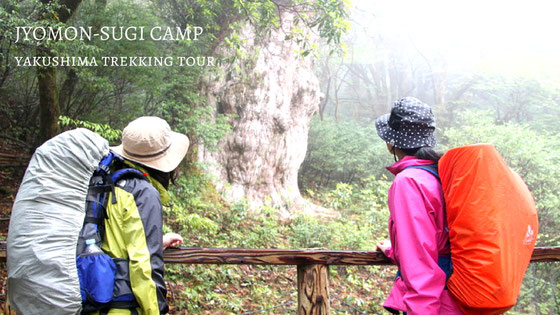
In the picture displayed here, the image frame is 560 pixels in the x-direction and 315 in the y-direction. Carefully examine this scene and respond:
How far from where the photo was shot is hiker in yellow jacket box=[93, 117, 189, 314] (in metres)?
1.46

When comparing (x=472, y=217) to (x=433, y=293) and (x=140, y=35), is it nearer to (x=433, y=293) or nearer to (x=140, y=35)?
(x=433, y=293)

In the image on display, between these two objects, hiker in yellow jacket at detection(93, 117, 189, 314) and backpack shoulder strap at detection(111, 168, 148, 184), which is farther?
backpack shoulder strap at detection(111, 168, 148, 184)

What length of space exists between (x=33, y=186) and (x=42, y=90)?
558 centimetres

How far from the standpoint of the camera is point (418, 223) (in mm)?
1479

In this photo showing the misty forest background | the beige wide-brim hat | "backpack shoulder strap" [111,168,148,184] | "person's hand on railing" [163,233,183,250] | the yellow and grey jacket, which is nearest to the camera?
the yellow and grey jacket

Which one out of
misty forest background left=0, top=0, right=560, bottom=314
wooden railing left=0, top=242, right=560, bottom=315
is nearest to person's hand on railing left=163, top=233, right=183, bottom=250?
wooden railing left=0, top=242, right=560, bottom=315

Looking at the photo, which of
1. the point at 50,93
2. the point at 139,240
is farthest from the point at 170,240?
the point at 50,93

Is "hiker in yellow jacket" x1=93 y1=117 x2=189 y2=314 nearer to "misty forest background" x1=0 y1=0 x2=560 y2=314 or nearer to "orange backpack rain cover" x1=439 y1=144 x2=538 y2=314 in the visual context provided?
"orange backpack rain cover" x1=439 y1=144 x2=538 y2=314

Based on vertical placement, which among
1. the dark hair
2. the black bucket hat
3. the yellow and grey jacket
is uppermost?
the black bucket hat

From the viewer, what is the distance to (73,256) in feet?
4.59

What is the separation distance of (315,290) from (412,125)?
1.06 m

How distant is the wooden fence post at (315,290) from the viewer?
221 centimetres

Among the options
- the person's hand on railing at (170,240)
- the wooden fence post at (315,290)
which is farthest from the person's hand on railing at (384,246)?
the person's hand on railing at (170,240)

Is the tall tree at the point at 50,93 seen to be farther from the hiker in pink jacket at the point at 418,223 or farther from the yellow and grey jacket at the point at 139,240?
the hiker in pink jacket at the point at 418,223
